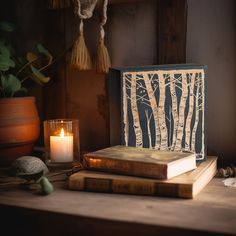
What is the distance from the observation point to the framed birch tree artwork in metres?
1.10

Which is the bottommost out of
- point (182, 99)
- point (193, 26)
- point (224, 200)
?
point (224, 200)

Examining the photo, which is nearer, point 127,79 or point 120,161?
→ point 120,161

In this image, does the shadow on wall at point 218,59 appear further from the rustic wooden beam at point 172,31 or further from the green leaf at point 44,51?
the green leaf at point 44,51

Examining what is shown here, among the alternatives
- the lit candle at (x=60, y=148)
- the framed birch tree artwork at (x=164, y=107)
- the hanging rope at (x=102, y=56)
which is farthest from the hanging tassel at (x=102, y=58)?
the lit candle at (x=60, y=148)

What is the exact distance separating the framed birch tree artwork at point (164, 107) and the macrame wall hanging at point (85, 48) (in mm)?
112

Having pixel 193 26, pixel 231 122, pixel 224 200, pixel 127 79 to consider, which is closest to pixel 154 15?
pixel 193 26

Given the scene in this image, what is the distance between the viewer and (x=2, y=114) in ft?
3.90

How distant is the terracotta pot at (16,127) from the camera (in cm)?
119

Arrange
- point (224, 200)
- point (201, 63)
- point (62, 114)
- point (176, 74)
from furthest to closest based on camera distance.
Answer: point (62, 114)
point (201, 63)
point (176, 74)
point (224, 200)

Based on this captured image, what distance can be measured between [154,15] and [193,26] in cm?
14

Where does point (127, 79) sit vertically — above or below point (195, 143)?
above

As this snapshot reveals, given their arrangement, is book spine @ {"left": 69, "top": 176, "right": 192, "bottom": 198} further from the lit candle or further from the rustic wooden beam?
the rustic wooden beam

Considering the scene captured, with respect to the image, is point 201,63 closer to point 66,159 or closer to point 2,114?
point 66,159

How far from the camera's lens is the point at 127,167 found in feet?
3.12
